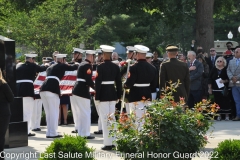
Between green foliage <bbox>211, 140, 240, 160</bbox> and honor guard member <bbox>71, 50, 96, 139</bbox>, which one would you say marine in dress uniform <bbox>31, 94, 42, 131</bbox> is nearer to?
honor guard member <bbox>71, 50, 96, 139</bbox>

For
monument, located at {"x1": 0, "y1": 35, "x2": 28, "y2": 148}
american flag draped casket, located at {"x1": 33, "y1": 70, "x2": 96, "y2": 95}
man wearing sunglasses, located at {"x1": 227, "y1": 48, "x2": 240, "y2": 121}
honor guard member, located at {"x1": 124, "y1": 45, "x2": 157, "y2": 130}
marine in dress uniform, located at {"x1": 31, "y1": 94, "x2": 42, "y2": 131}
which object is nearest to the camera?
monument, located at {"x1": 0, "y1": 35, "x2": 28, "y2": 148}

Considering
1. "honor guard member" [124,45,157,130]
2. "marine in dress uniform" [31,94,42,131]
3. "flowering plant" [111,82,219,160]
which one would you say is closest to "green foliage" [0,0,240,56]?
"marine in dress uniform" [31,94,42,131]

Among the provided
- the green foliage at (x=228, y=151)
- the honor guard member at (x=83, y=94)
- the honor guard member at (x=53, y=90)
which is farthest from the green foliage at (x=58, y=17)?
the green foliage at (x=228, y=151)

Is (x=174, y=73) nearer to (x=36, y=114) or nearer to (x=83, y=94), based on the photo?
(x=83, y=94)

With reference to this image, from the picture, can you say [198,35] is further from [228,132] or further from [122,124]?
[122,124]

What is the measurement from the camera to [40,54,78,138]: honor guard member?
15.5 m

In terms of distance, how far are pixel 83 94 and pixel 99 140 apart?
108 cm

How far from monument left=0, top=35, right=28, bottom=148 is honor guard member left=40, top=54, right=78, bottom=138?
2104 mm

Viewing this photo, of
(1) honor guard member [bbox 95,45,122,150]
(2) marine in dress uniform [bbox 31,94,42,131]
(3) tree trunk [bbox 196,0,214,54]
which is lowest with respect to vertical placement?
(2) marine in dress uniform [bbox 31,94,42,131]

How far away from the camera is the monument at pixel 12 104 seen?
514 inches

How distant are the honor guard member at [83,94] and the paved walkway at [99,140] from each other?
459mm

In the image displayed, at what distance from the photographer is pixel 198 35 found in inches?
1019

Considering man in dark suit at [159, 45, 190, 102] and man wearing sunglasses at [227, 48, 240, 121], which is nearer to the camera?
man in dark suit at [159, 45, 190, 102]

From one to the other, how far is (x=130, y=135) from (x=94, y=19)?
33.6 m
